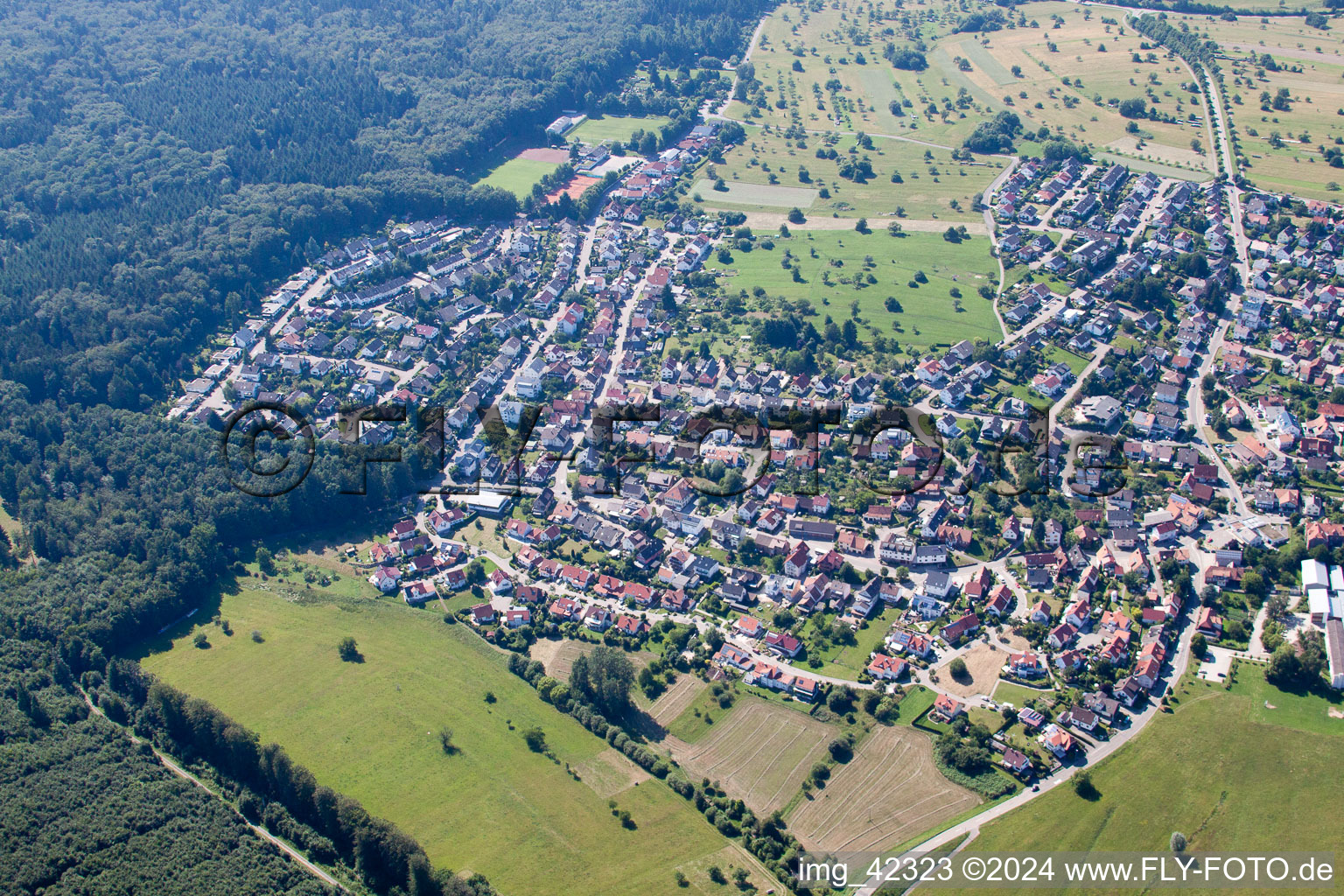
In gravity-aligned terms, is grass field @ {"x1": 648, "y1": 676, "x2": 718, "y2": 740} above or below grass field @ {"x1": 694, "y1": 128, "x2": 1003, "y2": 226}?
below

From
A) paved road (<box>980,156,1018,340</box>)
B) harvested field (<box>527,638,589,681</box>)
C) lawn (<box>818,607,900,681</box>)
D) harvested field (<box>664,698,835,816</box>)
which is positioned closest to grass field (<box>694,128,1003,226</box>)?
paved road (<box>980,156,1018,340</box>)

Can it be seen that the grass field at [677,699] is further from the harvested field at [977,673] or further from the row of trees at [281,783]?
the row of trees at [281,783]

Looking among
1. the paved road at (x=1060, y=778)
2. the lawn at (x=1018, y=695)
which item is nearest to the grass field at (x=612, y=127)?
the lawn at (x=1018, y=695)

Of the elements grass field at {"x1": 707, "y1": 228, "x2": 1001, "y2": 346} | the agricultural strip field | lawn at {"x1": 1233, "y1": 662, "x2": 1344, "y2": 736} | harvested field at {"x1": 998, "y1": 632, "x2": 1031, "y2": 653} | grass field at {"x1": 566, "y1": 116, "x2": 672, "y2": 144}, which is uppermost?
grass field at {"x1": 566, "y1": 116, "x2": 672, "y2": 144}

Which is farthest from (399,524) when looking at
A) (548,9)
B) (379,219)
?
(548,9)

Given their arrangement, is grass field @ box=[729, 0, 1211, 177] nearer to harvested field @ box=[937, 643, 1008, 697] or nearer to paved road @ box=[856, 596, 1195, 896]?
paved road @ box=[856, 596, 1195, 896]

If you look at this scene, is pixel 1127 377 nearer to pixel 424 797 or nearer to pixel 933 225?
pixel 933 225
